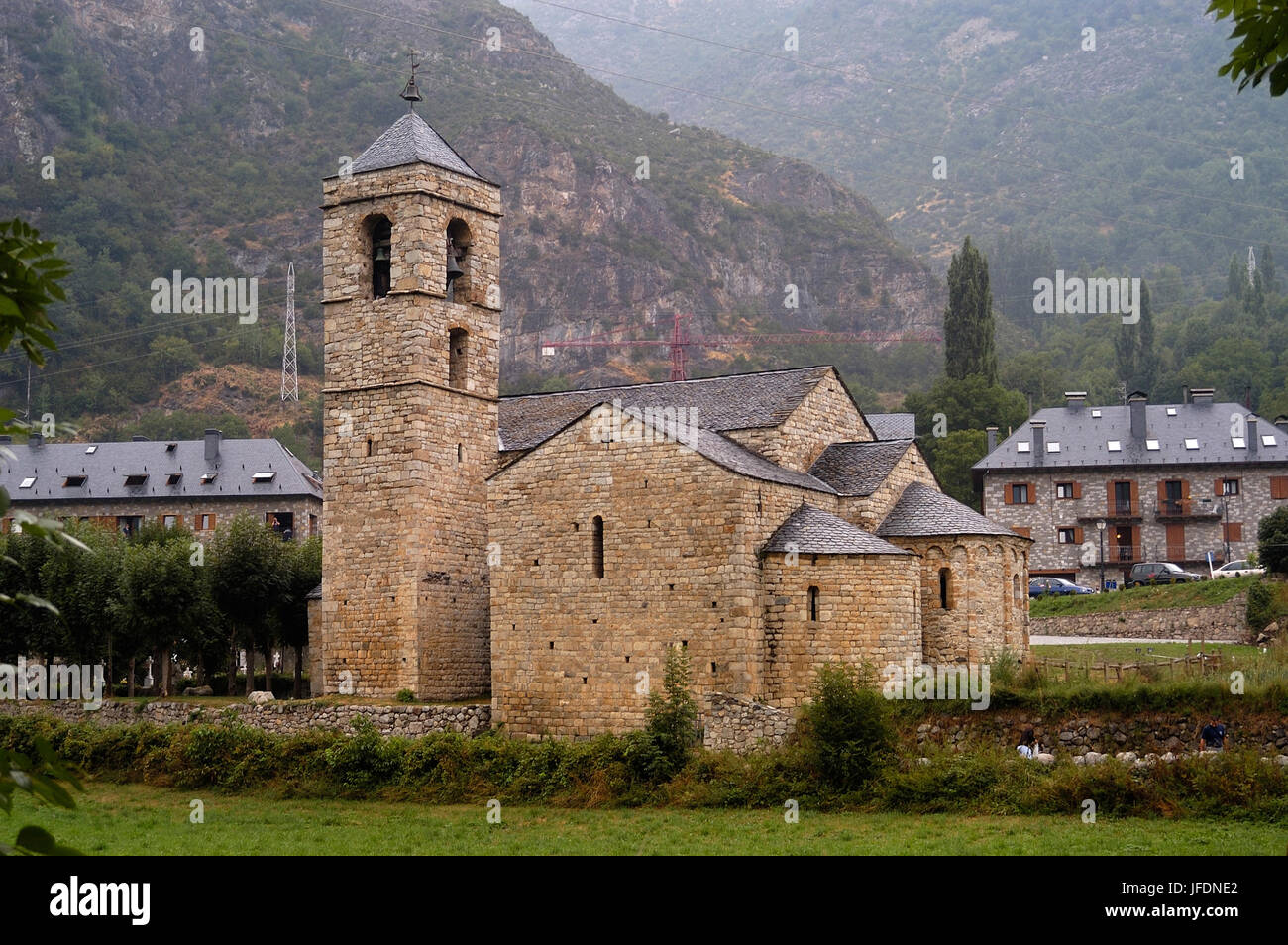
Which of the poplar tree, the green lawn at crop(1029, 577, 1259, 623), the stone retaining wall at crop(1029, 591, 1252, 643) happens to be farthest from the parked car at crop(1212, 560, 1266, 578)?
the poplar tree

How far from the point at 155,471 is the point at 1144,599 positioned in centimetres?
4806

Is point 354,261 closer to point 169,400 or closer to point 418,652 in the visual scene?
point 418,652

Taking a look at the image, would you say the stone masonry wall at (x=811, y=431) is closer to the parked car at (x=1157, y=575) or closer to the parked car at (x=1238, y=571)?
the parked car at (x=1238, y=571)

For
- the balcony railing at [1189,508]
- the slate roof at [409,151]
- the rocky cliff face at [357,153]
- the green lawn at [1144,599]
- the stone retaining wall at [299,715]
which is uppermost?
the rocky cliff face at [357,153]

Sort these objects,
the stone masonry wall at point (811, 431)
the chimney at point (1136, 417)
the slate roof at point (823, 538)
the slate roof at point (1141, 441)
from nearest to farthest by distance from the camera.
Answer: the slate roof at point (823, 538) < the stone masonry wall at point (811, 431) < the slate roof at point (1141, 441) < the chimney at point (1136, 417)

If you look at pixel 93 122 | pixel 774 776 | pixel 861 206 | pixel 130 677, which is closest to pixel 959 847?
pixel 774 776

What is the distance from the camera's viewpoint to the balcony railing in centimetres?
6406

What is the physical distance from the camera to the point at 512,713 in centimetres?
3303

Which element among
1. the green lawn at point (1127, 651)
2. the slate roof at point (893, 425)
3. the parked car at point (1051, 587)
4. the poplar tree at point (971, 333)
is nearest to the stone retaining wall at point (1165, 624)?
the green lawn at point (1127, 651)

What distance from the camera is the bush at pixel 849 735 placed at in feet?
84.3

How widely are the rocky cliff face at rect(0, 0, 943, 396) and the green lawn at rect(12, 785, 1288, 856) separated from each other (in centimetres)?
11608

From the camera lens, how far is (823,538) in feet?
102

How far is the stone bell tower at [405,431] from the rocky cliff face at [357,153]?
347ft

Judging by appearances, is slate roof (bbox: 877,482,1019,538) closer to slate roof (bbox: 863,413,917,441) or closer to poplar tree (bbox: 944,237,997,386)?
slate roof (bbox: 863,413,917,441)
